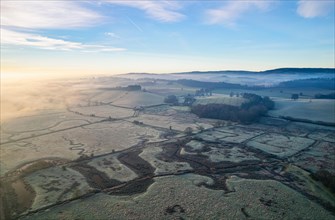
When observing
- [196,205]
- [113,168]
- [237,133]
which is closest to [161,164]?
[113,168]

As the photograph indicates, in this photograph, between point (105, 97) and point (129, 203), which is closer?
point (129, 203)

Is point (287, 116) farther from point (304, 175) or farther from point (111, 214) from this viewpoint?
point (111, 214)

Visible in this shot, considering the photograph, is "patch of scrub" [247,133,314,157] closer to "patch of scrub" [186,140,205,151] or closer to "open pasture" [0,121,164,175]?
"patch of scrub" [186,140,205,151]

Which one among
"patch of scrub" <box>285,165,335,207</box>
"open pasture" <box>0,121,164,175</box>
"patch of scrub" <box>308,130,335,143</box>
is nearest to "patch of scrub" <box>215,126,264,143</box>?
"patch of scrub" <box>308,130,335,143</box>

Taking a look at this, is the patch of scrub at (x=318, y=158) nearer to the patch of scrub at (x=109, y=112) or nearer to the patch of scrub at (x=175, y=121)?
the patch of scrub at (x=175, y=121)

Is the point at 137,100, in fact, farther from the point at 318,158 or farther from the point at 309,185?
the point at 309,185

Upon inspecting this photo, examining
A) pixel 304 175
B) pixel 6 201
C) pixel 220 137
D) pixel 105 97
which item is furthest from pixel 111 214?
pixel 105 97

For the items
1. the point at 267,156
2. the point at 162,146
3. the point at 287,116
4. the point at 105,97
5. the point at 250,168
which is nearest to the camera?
the point at 250,168

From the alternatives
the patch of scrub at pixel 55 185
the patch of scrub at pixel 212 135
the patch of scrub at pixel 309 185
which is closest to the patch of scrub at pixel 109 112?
the patch of scrub at pixel 212 135
